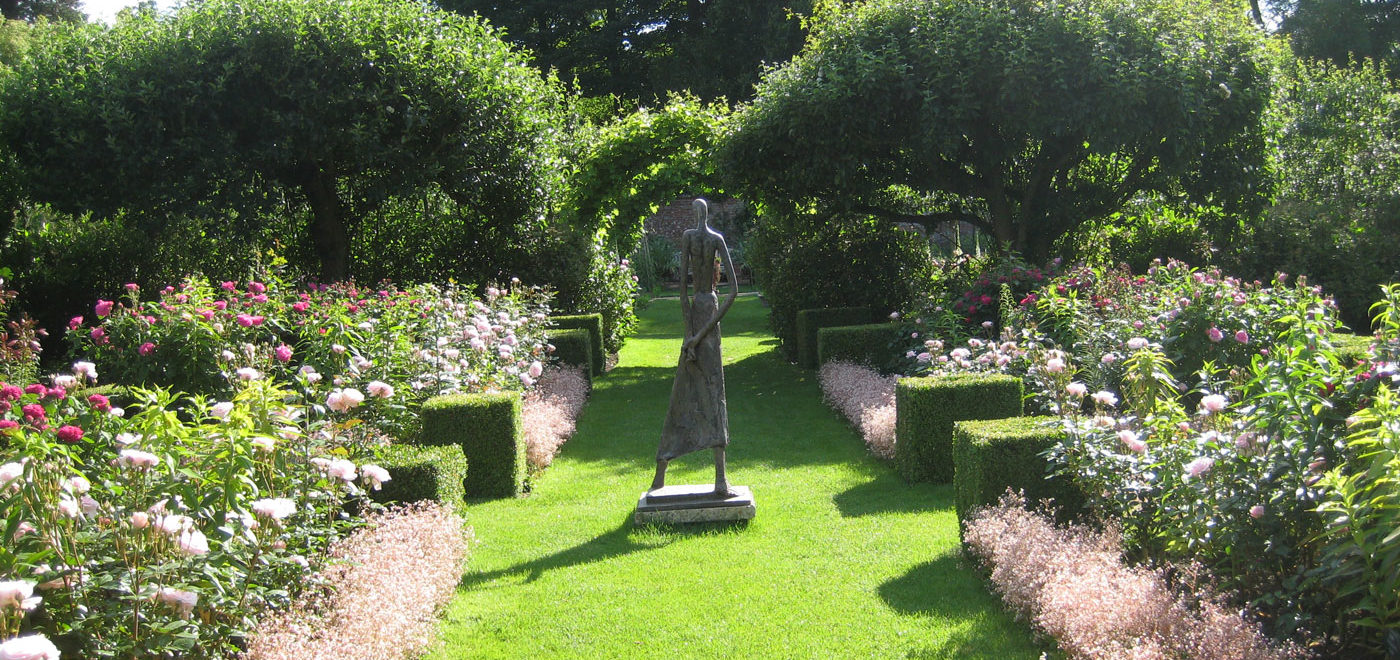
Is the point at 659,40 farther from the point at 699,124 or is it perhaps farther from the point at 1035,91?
the point at 1035,91

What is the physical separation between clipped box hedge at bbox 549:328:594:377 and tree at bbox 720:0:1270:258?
3.14m

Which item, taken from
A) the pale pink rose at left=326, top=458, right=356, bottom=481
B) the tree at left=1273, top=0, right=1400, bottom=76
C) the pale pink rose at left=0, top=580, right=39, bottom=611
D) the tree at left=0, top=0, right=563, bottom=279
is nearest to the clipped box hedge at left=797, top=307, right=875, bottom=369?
the tree at left=0, top=0, right=563, bottom=279

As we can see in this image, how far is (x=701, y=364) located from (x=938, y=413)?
6.11 feet

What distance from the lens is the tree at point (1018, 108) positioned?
38.7ft

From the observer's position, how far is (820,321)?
13.7 metres

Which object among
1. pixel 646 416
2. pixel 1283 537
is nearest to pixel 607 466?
pixel 646 416

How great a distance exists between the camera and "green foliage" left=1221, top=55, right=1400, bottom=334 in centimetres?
1426

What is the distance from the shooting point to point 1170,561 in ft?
13.5

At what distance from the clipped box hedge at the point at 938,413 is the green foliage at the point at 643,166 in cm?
723

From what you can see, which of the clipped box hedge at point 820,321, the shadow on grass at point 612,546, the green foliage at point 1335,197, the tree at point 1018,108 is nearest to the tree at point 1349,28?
the green foliage at point 1335,197

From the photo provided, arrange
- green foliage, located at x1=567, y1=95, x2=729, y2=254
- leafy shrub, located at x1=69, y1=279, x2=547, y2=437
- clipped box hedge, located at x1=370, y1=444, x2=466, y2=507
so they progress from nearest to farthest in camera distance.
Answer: clipped box hedge, located at x1=370, y1=444, x2=466, y2=507 → leafy shrub, located at x1=69, y1=279, x2=547, y2=437 → green foliage, located at x1=567, y1=95, x2=729, y2=254

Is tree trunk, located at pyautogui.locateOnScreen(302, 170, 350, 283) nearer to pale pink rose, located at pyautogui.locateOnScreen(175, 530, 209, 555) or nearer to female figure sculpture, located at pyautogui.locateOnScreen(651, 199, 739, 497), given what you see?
female figure sculpture, located at pyautogui.locateOnScreen(651, 199, 739, 497)

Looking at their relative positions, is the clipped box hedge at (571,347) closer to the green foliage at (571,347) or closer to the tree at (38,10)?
the green foliage at (571,347)

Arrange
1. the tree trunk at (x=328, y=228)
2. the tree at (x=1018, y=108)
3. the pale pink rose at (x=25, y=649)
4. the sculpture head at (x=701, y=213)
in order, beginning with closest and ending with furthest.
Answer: the pale pink rose at (x=25, y=649) → the sculpture head at (x=701, y=213) → the tree at (x=1018, y=108) → the tree trunk at (x=328, y=228)
